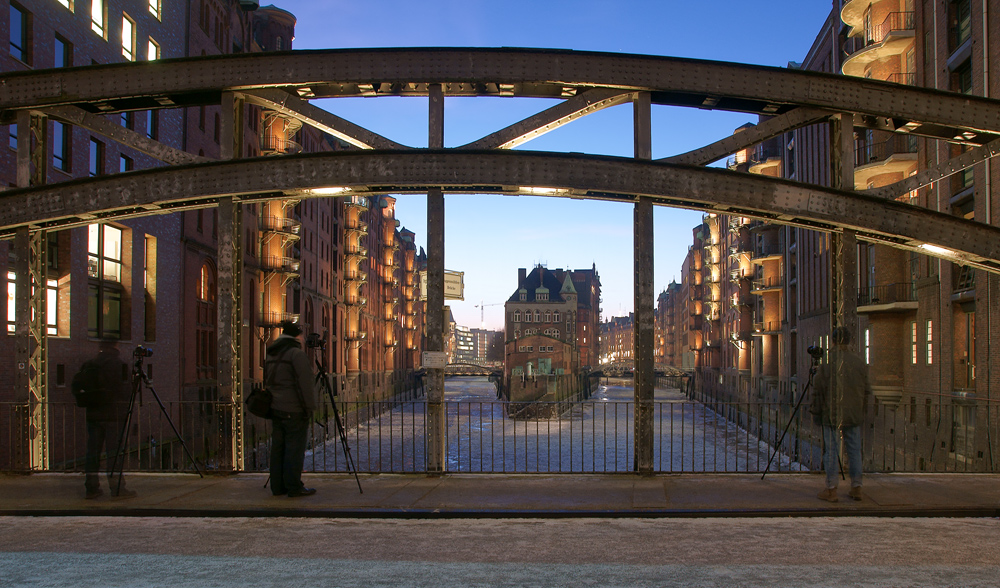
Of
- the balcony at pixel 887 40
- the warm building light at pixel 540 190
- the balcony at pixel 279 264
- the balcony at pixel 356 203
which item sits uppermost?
the balcony at pixel 356 203

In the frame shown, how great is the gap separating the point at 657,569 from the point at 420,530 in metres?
2.48

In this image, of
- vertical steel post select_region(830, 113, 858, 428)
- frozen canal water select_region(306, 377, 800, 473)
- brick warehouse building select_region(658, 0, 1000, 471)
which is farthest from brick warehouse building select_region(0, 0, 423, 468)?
brick warehouse building select_region(658, 0, 1000, 471)

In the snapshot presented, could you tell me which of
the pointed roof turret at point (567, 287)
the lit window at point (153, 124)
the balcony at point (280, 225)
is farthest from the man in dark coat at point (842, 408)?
the pointed roof turret at point (567, 287)

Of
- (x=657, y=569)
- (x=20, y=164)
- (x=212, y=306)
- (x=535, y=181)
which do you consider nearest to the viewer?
(x=657, y=569)

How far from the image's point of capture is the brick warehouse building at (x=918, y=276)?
771 inches

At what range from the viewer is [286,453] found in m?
8.76

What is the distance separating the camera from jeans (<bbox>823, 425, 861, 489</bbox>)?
27.7ft

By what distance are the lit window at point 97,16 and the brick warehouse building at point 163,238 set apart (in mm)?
64

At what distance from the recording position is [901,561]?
6.15 metres

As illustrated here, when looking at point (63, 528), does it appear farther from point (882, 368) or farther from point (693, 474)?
point (882, 368)

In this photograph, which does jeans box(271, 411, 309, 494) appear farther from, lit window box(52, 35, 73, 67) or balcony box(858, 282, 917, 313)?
balcony box(858, 282, 917, 313)

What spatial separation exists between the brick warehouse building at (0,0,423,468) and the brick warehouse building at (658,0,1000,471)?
18716 millimetres

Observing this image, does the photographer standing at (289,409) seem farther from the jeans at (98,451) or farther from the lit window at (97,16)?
the lit window at (97,16)

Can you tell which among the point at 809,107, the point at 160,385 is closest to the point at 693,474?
the point at 809,107
